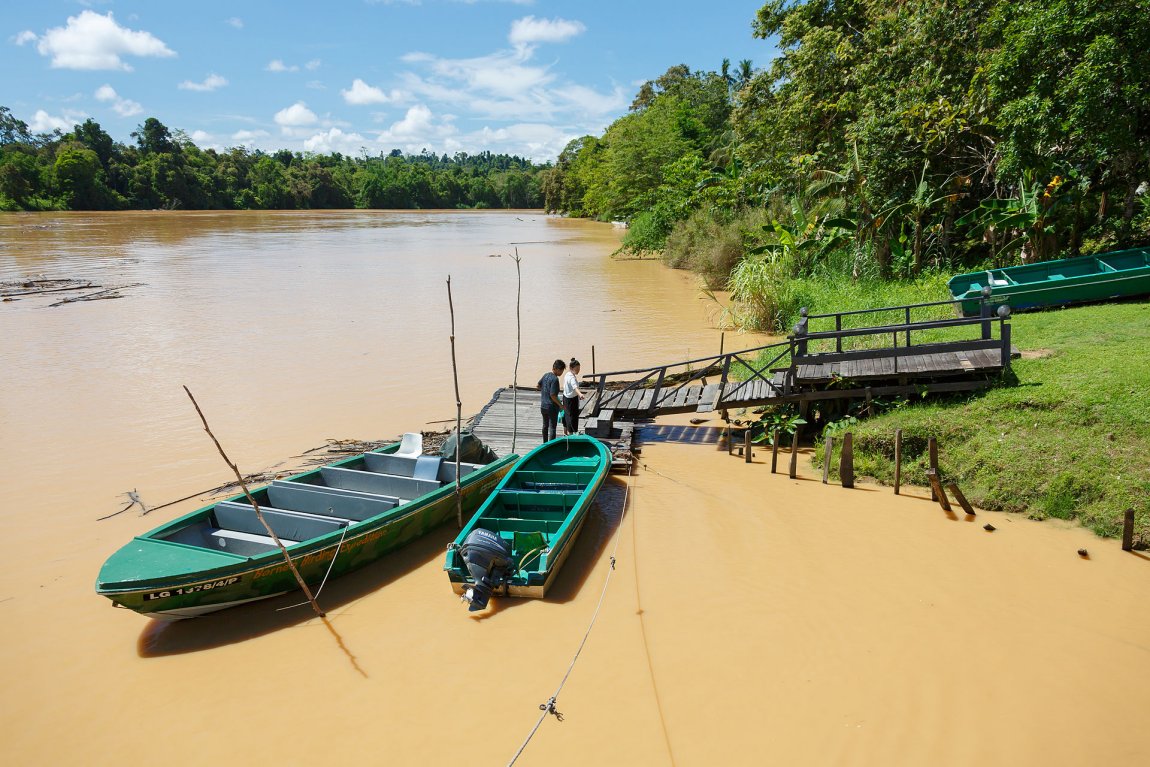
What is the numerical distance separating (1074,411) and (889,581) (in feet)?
12.3

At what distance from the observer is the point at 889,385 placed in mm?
10539

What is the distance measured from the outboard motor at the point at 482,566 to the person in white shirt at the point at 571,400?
3836 mm

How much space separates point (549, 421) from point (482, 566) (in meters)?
4.04

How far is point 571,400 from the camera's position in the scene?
10906 millimetres

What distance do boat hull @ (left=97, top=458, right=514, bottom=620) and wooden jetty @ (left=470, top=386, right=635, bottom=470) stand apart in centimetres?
243

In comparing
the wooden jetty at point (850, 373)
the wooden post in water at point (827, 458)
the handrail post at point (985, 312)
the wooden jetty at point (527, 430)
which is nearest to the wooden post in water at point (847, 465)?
the wooden post in water at point (827, 458)

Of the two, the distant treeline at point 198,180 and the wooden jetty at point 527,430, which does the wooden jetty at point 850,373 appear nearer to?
the wooden jetty at point 527,430

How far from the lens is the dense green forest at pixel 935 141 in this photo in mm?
13156

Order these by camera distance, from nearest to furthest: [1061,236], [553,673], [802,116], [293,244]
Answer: [553,673]
[1061,236]
[802,116]
[293,244]

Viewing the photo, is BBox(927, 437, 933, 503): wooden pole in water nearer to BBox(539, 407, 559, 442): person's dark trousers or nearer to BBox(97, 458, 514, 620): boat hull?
BBox(539, 407, 559, 442): person's dark trousers

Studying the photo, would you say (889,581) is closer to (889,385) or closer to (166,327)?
(889,385)

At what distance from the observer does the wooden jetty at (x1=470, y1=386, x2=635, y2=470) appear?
11229mm

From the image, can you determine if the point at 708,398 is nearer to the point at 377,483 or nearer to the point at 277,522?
the point at 377,483

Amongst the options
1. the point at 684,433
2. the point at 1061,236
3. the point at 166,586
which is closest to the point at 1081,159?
the point at 1061,236
